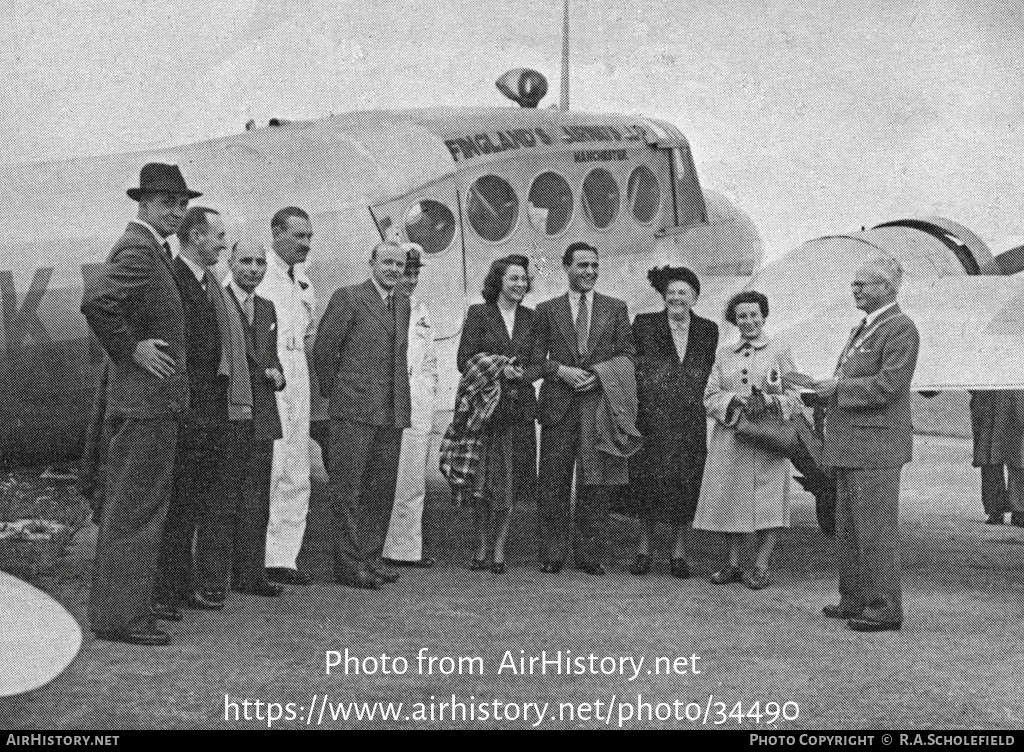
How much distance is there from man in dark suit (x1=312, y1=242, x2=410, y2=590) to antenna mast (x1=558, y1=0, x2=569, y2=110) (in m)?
2.29

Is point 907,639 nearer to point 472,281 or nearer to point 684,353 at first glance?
point 684,353

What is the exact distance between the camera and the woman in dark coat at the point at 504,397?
7.06 meters

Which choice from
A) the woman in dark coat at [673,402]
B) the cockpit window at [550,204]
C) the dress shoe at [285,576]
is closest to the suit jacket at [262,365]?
the dress shoe at [285,576]

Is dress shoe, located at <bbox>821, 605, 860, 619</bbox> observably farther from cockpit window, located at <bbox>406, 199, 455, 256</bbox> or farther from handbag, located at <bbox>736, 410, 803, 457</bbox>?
cockpit window, located at <bbox>406, 199, 455, 256</bbox>

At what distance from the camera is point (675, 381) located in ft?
23.5

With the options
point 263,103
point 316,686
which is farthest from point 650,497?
point 263,103

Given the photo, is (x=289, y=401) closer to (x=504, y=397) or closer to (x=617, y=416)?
(x=504, y=397)

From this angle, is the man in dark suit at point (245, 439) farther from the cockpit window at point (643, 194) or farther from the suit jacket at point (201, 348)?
the cockpit window at point (643, 194)

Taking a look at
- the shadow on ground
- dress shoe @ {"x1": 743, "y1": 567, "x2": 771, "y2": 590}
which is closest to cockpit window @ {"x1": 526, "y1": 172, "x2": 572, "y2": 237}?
the shadow on ground

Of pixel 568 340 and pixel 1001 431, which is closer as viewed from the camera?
Result: pixel 568 340

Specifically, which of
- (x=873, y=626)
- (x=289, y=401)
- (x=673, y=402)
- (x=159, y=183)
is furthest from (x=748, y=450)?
(x=159, y=183)

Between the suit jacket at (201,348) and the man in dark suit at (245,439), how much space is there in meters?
0.07

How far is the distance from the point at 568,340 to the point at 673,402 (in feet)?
2.26

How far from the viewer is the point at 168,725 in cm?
464
